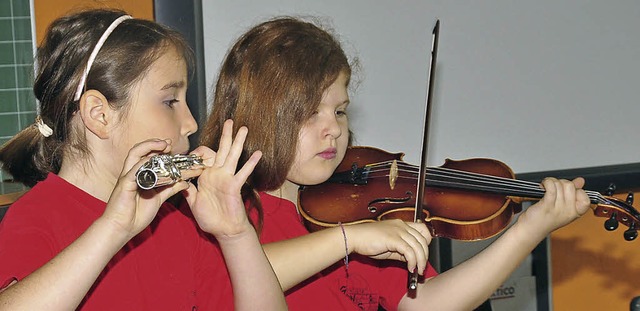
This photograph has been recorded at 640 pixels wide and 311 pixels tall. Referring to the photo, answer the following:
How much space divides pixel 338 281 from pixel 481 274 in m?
0.27

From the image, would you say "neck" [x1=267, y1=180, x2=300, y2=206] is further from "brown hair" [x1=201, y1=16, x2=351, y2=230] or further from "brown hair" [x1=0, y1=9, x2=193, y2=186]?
"brown hair" [x1=0, y1=9, x2=193, y2=186]

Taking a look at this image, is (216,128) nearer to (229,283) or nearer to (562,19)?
(229,283)

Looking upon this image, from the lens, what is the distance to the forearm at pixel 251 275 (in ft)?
4.63

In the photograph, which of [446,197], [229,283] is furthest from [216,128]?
[446,197]

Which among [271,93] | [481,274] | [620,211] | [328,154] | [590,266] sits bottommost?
[590,266]

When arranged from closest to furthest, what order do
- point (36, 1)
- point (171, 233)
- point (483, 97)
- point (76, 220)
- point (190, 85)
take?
point (76, 220) → point (171, 233) → point (36, 1) → point (190, 85) → point (483, 97)

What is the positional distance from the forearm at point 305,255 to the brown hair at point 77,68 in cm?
35

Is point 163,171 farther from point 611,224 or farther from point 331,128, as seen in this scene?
point 611,224

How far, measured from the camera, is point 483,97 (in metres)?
2.68

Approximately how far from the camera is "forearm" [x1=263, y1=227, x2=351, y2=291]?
5.12ft

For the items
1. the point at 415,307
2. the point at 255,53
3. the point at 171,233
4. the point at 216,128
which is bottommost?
the point at 415,307

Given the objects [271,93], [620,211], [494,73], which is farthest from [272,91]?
[494,73]

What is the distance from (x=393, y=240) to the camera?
1.52 meters

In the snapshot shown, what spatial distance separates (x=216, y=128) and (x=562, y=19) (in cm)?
140
